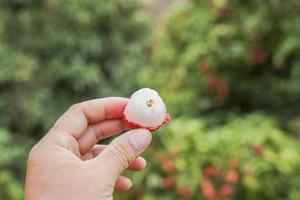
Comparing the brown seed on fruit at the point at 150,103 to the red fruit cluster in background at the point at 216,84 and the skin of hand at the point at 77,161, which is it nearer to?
the skin of hand at the point at 77,161

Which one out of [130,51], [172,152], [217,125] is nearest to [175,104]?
[217,125]

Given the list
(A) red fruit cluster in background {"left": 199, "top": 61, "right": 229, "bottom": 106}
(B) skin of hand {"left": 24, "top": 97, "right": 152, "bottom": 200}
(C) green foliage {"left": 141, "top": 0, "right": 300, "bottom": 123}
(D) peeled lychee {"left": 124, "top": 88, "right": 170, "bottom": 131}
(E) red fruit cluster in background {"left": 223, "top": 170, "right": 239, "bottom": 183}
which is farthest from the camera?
(A) red fruit cluster in background {"left": 199, "top": 61, "right": 229, "bottom": 106}

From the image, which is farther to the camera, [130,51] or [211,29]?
[130,51]

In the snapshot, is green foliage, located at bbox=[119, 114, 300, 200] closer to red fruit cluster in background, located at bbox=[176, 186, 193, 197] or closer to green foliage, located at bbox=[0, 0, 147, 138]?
red fruit cluster in background, located at bbox=[176, 186, 193, 197]

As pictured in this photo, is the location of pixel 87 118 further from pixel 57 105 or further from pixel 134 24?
pixel 134 24

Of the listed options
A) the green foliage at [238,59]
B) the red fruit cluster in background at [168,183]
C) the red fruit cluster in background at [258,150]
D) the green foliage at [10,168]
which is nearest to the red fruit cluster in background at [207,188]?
the red fruit cluster in background at [168,183]

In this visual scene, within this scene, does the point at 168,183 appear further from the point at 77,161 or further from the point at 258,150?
the point at 77,161

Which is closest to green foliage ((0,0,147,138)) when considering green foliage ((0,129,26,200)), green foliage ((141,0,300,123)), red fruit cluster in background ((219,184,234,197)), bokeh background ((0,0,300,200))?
bokeh background ((0,0,300,200))
